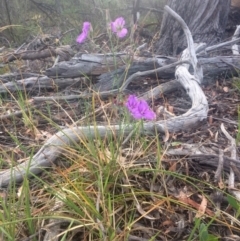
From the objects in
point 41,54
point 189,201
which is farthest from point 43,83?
point 189,201

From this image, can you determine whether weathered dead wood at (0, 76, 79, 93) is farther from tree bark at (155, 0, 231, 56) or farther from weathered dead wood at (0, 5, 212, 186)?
tree bark at (155, 0, 231, 56)

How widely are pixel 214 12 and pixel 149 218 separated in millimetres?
2551

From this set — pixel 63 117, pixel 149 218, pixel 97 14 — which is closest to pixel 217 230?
pixel 149 218

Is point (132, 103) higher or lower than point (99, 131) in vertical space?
higher

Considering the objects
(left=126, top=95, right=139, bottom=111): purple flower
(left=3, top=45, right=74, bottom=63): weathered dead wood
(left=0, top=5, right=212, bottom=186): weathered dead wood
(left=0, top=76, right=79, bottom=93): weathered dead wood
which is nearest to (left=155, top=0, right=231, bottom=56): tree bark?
(left=3, top=45, right=74, bottom=63): weathered dead wood

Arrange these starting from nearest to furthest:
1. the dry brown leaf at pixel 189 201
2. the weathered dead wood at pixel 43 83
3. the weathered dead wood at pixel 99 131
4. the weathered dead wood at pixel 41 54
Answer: the dry brown leaf at pixel 189 201 < the weathered dead wood at pixel 99 131 < the weathered dead wood at pixel 43 83 < the weathered dead wood at pixel 41 54

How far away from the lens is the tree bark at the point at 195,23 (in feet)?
11.6

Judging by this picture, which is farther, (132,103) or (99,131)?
(99,131)

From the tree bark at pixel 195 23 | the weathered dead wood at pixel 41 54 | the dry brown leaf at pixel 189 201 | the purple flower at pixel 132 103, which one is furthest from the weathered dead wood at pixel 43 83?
the dry brown leaf at pixel 189 201

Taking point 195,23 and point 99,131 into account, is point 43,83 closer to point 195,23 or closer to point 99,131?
point 99,131

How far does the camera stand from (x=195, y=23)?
141 inches

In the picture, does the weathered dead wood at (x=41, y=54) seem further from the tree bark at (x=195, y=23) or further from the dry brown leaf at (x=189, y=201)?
the dry brown leaf at (x=189, y=201)

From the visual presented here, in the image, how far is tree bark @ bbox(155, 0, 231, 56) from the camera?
3533 millimetres

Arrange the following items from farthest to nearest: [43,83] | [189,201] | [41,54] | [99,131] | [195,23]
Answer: [195,23] → [41,54] → [43,83] → [99,131] → [189,201]
